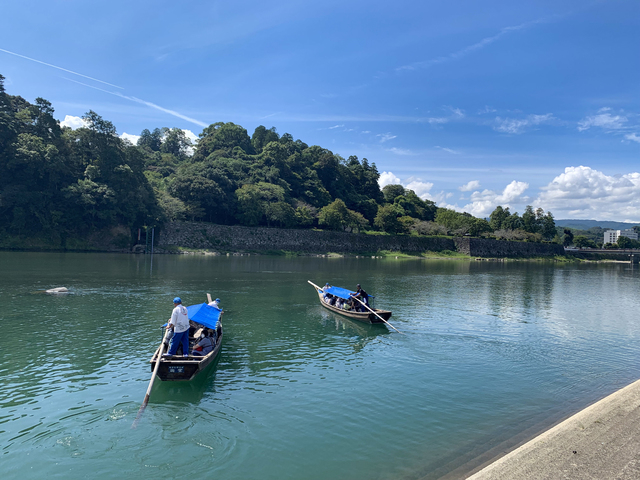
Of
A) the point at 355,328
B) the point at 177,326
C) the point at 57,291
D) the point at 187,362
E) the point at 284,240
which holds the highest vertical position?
the point at 284,240

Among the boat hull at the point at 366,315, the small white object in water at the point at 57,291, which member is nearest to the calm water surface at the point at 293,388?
the boat hull at the point at 366,315

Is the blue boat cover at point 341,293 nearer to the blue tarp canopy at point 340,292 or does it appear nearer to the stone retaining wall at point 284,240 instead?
the blue tarp canopy at point 340,292

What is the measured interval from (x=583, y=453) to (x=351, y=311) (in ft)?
52.5

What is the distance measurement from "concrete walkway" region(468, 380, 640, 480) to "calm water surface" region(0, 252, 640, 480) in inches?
58.5

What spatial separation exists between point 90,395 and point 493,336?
685 inches

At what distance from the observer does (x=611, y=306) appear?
101 ft

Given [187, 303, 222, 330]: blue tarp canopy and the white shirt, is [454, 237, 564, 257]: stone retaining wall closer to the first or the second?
→ [187, 303, 222, 330]: blue tarp canopy

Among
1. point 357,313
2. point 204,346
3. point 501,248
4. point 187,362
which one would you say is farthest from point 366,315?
point 501,248

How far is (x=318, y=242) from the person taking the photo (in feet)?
306

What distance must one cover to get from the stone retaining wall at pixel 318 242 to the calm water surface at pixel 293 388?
2009 inches

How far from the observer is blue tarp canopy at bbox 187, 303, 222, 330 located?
15292mm

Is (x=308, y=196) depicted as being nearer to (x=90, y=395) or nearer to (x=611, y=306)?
(x=611, y=306)

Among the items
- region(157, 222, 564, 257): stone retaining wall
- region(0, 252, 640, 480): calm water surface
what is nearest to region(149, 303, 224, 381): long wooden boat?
region(0, 252, 640, 480): calm water surface

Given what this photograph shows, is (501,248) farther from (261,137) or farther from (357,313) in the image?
(357,313)
